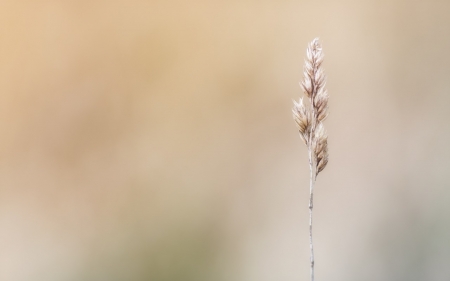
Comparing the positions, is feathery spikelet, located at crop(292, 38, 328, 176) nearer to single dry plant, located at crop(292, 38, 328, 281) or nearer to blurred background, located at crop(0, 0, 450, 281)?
single dry plant, located at crop(292, 38, 328, 281)

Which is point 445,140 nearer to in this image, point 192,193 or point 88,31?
point 192,193

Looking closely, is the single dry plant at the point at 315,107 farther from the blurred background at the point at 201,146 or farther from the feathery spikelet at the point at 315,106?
the blurred background at the point at 201,146

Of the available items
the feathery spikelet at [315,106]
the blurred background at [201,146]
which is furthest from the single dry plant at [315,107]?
the blurred background at [201,146]

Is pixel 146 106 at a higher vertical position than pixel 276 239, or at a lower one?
higher

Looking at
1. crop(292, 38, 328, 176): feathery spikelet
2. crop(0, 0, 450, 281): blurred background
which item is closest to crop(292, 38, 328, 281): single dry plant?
crop(292, 38, 328, 176): feathery spikelet

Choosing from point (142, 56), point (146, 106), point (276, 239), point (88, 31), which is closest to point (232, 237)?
point (276, 239)
